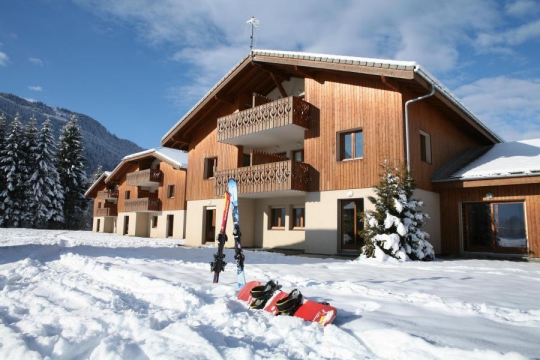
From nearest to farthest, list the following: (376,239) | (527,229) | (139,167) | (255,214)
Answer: (376,239) < (527,229) < (255,214) < (139,167)

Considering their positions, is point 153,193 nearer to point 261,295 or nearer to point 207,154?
point 207,154

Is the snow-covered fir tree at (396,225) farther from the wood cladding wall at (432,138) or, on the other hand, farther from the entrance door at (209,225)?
the entrance door at (209,225)

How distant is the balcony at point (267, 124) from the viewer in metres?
15.4

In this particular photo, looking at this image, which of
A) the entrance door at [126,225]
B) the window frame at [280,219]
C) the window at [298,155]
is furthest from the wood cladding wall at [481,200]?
the entrance door at [126,225]

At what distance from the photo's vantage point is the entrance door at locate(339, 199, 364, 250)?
1401 cm

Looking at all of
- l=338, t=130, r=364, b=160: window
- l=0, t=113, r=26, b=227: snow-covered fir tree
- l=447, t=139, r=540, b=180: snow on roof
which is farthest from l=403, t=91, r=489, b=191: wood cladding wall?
l=0, t=113, r=26, b=227: snow-covered fir tree

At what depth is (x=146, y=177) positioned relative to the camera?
107ft

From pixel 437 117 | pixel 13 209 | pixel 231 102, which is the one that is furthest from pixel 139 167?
pixel 437 117

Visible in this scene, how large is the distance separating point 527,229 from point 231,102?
14.2 m

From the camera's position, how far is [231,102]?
19.8 m

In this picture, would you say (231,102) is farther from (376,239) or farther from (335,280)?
(335,280)

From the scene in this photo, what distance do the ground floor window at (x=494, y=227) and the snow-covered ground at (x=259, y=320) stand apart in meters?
6.83

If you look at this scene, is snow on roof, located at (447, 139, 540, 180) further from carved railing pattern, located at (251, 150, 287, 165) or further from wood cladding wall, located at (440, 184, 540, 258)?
carved railing pattern, located at (251, 150, 287, 165)

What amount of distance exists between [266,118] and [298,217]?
4.82 metres
